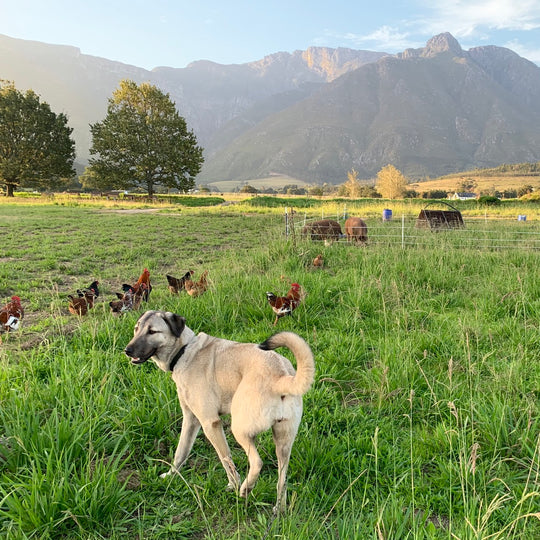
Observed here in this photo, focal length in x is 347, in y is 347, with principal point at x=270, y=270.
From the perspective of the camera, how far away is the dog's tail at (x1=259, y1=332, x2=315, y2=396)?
6.53ft

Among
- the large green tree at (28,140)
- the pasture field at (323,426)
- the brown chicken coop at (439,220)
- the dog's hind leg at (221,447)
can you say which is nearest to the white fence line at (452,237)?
the brown chicken coop at (439,220)

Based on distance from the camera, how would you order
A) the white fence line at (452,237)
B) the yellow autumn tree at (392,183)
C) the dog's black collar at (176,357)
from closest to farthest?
the dog's black collar at (176,357) < the white fence line at (452,237) < the yellow autumn tree at (392,183)

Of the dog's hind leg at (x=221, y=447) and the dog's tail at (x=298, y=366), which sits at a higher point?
the dog's tail at (x=298, y=366)

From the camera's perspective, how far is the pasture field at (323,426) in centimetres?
206

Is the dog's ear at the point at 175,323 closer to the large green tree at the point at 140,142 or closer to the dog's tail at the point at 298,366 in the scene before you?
the dog's tail at the point at 298,366

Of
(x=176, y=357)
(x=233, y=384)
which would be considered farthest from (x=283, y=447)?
(x=176, y=357)

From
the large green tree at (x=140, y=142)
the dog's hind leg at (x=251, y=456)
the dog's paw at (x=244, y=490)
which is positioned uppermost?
the large green tree at (x=140, y=142)

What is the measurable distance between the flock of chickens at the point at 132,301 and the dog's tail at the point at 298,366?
266 cm

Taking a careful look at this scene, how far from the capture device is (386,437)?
2.88 meters

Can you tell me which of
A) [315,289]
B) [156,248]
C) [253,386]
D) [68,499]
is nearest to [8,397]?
[68,499]

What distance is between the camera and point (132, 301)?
5.34 meters

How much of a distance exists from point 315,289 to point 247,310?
131 centimetres

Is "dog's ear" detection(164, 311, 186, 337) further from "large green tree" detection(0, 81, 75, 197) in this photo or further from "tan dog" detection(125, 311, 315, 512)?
"large green tree" detection(0, 81, 75, 197)

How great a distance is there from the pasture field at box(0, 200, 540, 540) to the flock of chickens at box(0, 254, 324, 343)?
24 centimetres
